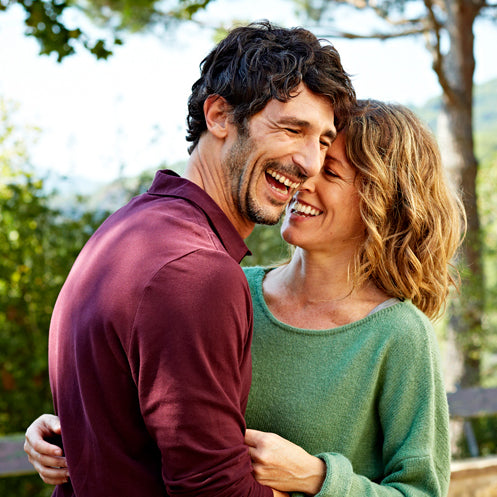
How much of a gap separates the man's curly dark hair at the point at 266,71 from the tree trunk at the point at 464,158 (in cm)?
518

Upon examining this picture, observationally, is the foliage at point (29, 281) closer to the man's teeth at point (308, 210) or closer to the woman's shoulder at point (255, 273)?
the woman's shoulder at point (255, 273)

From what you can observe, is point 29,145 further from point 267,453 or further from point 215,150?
point 267,453

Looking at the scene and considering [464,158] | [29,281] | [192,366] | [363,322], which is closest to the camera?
[192,366]

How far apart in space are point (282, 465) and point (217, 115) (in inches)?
39.6

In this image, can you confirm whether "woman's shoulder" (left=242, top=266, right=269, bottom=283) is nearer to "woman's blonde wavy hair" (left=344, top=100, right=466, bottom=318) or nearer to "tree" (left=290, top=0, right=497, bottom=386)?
"woman's blonde wavy hair" (left=344, top=100, right=466, bottom=318)

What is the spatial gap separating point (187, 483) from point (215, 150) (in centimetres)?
95

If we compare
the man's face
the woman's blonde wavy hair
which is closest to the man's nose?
the man's face

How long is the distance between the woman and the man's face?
0.89ft

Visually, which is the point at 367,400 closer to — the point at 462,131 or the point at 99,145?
the point at 99,145

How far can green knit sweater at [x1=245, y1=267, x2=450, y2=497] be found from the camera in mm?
1829

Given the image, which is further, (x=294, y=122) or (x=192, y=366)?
(x=294, y=122)

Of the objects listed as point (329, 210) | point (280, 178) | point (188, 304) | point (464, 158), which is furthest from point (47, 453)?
point (464, 158)

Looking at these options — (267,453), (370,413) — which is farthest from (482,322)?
(267,453)

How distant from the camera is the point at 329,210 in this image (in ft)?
7.05
